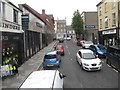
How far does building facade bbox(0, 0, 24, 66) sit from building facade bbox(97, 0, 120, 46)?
15481mm

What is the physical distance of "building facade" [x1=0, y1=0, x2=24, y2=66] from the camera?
16297 millimetres

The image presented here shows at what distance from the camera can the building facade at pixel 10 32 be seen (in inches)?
642

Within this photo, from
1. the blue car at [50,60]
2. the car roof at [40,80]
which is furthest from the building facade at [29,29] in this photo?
the car roof at [40,80]

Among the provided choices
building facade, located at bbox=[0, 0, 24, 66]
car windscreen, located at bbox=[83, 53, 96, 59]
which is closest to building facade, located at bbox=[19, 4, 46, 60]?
building facade, located at bbox=[0, 0, 24, 66]

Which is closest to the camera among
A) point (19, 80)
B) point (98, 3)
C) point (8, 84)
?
point (8, 84)

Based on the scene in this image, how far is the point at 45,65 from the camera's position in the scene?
19375mm

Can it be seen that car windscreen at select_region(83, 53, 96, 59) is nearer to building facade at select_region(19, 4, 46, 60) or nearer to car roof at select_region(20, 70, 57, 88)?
building facade at select_region(19, 4, 46, 60)

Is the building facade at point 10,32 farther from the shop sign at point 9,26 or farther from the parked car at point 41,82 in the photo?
the parked car at point 41,82

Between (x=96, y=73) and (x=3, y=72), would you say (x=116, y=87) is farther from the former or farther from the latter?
(x=3, y=72)

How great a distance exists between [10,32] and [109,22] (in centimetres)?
2348

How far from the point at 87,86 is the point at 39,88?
5.47 metres

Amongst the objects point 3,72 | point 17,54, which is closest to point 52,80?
point 3,72

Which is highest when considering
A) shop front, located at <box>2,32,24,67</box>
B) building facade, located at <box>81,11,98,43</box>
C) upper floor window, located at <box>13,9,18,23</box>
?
building facade, located at <box>81,11,98,43</box>

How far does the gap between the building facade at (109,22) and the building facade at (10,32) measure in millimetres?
15481
